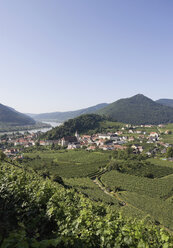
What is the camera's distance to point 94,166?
69.2 metres

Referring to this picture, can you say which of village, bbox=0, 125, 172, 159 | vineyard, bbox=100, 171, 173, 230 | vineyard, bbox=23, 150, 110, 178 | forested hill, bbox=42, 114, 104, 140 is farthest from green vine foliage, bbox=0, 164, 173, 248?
forested hill, bbox=42, 114, 104, 140

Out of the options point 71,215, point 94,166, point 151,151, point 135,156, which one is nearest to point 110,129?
point 151,151

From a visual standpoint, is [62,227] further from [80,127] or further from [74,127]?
[80,127]

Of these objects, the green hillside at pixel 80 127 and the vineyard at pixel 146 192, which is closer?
the vineyard at pixel 146 192

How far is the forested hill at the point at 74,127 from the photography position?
14438 cm

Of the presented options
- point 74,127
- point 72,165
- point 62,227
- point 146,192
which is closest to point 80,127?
point 74,127

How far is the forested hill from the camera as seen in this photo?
5684 inches

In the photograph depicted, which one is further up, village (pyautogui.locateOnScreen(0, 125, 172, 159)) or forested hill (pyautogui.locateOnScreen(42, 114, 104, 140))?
forested hill (pyautogui.locateOnScreen(42, 114, 104, 140))

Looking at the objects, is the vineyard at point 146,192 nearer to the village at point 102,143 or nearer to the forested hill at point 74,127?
the village at point 102,143

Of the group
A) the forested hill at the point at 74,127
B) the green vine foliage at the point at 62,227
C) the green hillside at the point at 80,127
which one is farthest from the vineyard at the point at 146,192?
the green hillside at the point at 80,127

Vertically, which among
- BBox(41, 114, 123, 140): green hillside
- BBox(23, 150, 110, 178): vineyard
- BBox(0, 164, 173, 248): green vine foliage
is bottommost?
BBox(23, 150, 110, 178): vineyard

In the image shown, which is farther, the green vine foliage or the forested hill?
the forested hill

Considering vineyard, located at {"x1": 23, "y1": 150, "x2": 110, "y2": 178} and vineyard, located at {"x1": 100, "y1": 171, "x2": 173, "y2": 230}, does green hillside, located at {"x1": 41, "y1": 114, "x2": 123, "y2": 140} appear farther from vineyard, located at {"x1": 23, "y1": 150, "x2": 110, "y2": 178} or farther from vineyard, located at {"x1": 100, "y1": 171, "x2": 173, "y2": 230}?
vineyard, located at {"x1": 100, "y1": 171, "x2": 173, "y2": 230}

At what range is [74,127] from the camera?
16650cm
